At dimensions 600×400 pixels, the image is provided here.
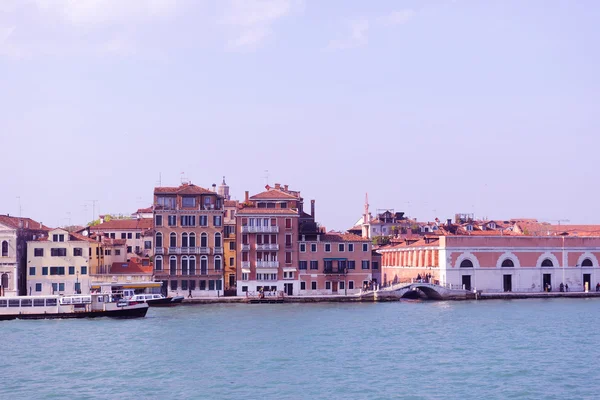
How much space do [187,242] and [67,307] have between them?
1314cm

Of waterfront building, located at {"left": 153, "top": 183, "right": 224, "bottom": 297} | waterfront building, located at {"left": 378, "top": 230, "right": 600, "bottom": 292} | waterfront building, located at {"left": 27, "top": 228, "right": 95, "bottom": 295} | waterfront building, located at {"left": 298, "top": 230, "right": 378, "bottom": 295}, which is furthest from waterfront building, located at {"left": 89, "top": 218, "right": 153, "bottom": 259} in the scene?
waterfront building, located at {"left": 378, "top": 230, "right": 600, "bottom": 292}

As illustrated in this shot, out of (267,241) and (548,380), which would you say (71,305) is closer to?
(267,241)

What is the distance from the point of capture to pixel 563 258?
233 feet

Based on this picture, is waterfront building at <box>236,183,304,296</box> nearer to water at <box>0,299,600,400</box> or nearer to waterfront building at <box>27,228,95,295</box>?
water at <box>0,299,600,400</box>

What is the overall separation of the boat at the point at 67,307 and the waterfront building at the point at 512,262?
2754 cm

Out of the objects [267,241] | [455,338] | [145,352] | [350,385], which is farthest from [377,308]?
[350,385]

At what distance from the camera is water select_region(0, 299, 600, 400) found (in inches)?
1139

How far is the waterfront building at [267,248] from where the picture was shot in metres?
65.2

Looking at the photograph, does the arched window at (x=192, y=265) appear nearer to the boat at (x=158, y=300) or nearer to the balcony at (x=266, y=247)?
the boat at (x=158, y=300)

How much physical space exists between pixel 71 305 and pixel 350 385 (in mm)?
28850

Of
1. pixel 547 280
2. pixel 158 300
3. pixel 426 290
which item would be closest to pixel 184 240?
pixel 158 300

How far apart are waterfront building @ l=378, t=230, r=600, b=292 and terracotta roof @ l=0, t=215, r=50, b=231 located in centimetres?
3280

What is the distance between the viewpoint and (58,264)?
6456 centimetres

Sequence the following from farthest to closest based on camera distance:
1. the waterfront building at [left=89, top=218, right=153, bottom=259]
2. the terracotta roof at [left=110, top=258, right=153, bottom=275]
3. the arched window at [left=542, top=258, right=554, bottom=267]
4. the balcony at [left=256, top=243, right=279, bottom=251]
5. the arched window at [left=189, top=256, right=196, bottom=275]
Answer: the waterfront building at [left=89, top=218, right=153, bottom=259] → the arched window at [left=542, top=258, right=554, bottom=267] → the terracotta roof at [left=110, top=258, right=153, bottom=275] → the balcony at [left=256, top=243, right=279, bottom=251] → the arched window at [left=189, top=256, right=196, bottom=275]
